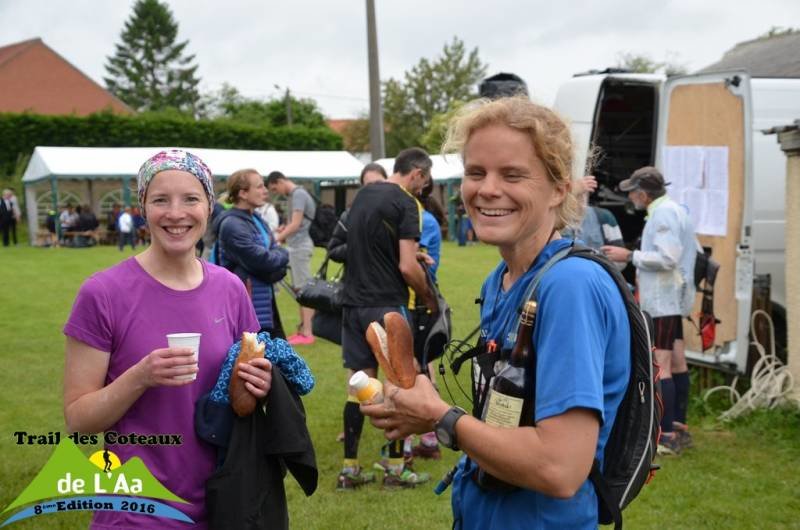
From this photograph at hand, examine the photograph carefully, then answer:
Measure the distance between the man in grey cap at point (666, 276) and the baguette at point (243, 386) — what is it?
4.23 meters

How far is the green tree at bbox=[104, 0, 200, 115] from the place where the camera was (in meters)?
86.4

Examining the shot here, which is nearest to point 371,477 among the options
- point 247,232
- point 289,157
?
point 247,232

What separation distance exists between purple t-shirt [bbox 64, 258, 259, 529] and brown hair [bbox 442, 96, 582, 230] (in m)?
1.14

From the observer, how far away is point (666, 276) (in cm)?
615

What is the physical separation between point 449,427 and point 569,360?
0.31m

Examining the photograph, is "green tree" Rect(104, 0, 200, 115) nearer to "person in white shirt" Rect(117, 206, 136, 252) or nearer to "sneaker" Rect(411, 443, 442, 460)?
"person in white shirt" Rect(117, 206, 136, 252)

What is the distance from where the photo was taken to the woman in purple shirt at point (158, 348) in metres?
2.39

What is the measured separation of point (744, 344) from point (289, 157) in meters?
29.4

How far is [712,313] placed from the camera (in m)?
6.59

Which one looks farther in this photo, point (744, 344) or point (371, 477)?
point (744, 344)

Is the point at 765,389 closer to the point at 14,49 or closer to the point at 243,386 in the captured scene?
the point at 243,386

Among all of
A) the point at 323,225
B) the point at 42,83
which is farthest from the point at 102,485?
the point at 42,83

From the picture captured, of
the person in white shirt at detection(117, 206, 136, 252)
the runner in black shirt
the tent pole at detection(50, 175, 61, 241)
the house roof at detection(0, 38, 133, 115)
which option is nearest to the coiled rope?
the runner in black shirt

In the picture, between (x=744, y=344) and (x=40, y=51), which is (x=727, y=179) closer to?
(x=744, y=344)
